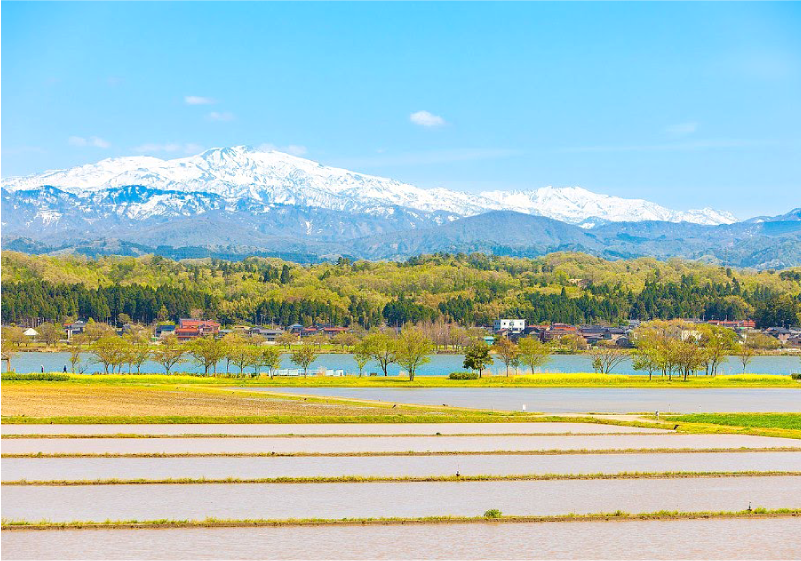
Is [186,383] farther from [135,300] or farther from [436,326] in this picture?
[135,300]

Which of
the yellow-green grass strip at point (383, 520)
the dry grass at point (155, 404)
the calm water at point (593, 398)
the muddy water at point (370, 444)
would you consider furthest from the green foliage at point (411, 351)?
the yellow-green grass strip at point (383, 520)

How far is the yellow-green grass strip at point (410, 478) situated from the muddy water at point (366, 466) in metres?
0.50

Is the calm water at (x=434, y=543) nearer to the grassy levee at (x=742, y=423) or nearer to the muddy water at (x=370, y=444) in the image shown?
the muddy water at (x=370, y=444)

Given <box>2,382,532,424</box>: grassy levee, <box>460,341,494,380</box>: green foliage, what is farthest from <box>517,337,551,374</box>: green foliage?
<box>2,382,532,424</box>: grassy levee

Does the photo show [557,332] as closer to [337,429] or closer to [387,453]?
[337,429]

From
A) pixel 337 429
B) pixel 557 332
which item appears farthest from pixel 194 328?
pixel 337 429

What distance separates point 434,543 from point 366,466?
8280mm

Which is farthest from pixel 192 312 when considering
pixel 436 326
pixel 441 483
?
pixel 441 483

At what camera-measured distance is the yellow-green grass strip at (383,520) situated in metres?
17.5

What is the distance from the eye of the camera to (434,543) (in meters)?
16.7

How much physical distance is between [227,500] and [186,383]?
49049mm

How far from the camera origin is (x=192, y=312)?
189125 mm

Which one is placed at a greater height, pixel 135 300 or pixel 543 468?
pixel 135 300

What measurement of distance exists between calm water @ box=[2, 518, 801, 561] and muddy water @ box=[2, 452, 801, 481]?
5656 millimetres
